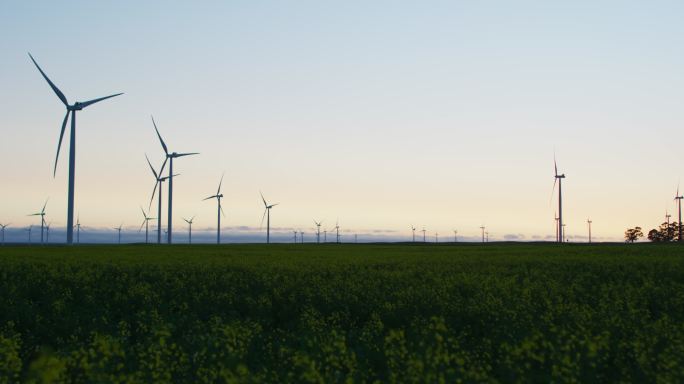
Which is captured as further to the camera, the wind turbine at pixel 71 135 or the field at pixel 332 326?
the wind turbine at pixel 71 135

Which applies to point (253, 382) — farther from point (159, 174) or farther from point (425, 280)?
point (159, 174)

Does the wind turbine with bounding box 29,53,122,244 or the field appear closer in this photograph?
the field

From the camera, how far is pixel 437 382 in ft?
37.0

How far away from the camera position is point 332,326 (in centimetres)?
1839

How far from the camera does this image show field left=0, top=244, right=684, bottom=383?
1252 cm

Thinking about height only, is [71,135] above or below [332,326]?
above

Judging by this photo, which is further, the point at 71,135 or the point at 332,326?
the point at 71,135

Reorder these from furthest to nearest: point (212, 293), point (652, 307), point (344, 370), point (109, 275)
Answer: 1. point (109, 275)
2. point (212, 293)
3. point (652, 307)
4. point (344, 370)

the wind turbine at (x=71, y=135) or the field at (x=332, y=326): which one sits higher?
the wind turbine at (x=71, y=135)

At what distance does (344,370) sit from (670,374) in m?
6.19

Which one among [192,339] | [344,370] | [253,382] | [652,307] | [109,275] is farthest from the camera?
[109,275]

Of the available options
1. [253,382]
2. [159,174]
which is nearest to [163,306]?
[253,382]

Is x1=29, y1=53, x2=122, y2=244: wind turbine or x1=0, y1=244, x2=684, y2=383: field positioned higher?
x1=29, y1=53, x2=122, y2=244: wind turbine

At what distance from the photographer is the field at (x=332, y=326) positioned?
12.5 metres
